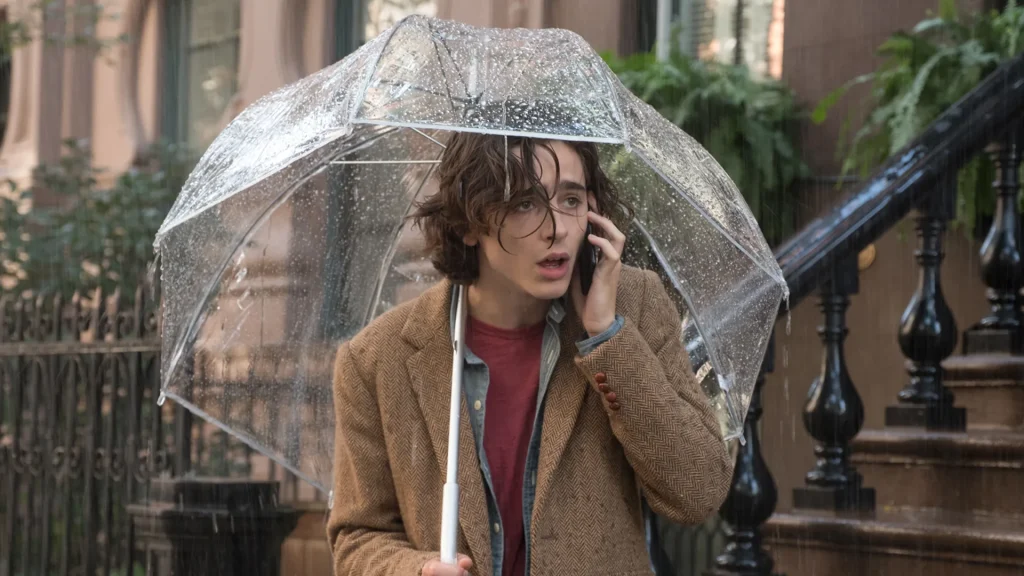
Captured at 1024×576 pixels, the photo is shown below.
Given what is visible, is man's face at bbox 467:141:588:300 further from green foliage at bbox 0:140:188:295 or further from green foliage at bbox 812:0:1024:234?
green foliage at bbox 0:140:188:295

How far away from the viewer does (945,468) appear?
5594 mm

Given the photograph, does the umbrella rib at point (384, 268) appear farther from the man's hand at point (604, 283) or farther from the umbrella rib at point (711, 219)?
the man's hand at point (604, 283)

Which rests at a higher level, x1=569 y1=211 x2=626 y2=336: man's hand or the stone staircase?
x1=569 y1=211 x2=626 y2=336: man's hand

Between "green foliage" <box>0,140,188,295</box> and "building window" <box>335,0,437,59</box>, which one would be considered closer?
"green foliage" <box>0,140,188,295</box>

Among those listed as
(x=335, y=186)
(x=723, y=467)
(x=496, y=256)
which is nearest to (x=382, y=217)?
(x=335, y=186)

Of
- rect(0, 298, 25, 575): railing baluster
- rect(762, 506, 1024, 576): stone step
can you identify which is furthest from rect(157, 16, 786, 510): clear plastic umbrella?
rect(0, 298, 25, 575): railing baluster

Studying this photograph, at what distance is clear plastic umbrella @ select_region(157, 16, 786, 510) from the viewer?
9.29 feet

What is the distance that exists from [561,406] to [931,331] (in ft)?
10.3

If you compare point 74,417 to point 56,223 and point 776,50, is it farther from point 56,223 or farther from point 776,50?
point 776,50

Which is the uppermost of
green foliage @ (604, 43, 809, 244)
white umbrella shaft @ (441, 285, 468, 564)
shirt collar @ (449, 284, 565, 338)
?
green foliage @ (604, 43, 809, 244)

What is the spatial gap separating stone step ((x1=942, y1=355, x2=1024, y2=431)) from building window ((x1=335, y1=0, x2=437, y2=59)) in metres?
7.40

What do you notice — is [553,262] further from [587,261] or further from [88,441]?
[88,441]

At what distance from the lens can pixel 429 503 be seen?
9.57 ft

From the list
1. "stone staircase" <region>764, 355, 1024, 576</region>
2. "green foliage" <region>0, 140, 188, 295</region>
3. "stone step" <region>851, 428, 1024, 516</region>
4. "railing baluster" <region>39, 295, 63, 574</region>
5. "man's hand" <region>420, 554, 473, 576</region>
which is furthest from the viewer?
"green foliage" <region>0, 140, 188, 295</region>
